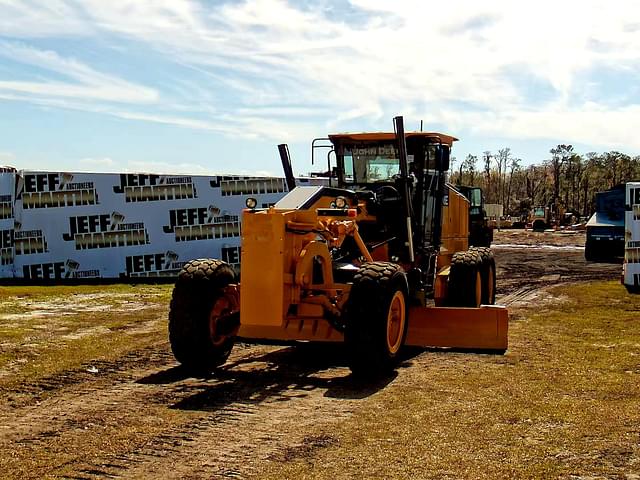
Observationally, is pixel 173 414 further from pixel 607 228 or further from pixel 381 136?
pixel 607 228

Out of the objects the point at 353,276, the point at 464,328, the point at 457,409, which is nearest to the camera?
the point at 457,409

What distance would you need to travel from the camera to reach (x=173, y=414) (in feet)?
23.2

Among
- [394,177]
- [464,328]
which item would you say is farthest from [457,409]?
[394,177]

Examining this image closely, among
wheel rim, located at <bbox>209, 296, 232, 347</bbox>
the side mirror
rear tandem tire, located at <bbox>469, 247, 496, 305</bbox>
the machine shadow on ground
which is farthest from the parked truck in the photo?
wheel rim, located at <bbox>209, 296, 232, 347</bbox>

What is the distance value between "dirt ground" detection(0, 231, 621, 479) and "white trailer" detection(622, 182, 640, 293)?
10794 millimetres

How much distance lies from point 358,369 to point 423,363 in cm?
144

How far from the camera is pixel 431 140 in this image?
10.8 meters

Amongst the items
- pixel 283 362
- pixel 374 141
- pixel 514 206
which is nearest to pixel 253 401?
pixel 283 362

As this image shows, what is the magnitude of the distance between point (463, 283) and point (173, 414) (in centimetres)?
506

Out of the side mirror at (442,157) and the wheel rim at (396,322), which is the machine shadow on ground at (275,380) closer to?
the wheel rim at (396,322)

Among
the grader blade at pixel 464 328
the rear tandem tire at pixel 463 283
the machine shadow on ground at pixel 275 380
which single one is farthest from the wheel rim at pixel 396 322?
the rear tandem tire at pixel 463 283

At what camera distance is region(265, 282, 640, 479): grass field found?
5578 mm

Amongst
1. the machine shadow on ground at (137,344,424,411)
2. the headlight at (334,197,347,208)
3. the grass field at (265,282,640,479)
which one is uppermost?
the headlight at (334,197,347,208)

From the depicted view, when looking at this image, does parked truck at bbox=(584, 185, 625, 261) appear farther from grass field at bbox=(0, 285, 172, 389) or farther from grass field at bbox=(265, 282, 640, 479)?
grass field at bbox=(265, 282, 640, 479)
